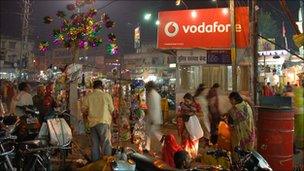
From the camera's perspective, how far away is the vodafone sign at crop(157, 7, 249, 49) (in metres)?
16.8

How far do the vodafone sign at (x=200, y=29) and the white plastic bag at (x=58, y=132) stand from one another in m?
9.57

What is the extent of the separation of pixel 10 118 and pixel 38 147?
796 mm

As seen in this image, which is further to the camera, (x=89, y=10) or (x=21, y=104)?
(x=89, y=10)

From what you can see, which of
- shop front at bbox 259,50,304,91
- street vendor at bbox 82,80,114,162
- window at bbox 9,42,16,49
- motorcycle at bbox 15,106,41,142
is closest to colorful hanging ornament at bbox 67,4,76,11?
motorcycle at bbox 15,106,41,142

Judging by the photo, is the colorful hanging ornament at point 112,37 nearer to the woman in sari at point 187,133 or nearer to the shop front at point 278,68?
the woman in sari at point 187,133

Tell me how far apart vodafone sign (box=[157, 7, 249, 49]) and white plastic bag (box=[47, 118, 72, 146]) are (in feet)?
31.4

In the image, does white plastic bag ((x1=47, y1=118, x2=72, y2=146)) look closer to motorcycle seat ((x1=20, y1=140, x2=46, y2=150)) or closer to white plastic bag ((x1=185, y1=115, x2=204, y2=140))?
motorcycle seat ((x1=20, y1=140, x2=46, y2=150))

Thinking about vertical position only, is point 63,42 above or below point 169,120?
above

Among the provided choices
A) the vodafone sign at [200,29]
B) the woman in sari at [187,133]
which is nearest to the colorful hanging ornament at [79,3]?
the vodafone sign at [200,29]

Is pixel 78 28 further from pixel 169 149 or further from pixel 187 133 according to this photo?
pixel 169 149

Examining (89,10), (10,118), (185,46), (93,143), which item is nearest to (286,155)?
(93,143)

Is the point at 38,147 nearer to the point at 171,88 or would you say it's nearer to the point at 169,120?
the point at 169,120

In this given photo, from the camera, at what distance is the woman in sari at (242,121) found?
890cm

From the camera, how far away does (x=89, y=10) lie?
13.8m
